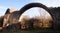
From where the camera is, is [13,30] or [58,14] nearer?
[58,14]

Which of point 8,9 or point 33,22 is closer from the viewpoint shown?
point 8,9

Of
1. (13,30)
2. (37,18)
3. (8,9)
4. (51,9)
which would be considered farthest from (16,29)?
(37,18)

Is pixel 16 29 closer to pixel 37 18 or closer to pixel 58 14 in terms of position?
pixel 58 14

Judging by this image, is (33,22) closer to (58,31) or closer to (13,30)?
(13,30)

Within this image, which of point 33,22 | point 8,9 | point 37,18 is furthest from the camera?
point 37,18

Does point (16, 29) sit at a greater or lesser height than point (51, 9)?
lesser

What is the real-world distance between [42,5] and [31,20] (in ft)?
34.6

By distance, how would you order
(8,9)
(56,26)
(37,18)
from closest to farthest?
(56,26) → (8,9) → (37,18)

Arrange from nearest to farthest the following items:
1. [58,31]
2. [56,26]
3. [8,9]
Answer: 1. [58,31]
2. [56,26]
3. [8,9]

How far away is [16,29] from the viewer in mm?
21438

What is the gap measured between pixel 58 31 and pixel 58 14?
98.0 inches

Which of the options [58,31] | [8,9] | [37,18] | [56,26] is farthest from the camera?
[37,18]

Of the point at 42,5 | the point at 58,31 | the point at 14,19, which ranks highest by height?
the point at 42,5

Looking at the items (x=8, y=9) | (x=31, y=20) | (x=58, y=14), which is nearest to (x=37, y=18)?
(x=31, y=20)
